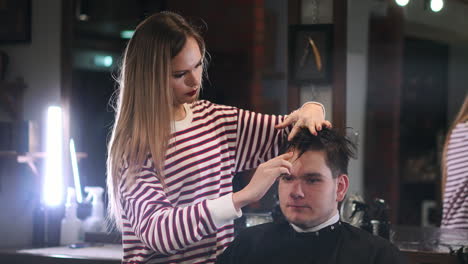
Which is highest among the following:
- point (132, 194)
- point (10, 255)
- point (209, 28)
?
point (209, 28)

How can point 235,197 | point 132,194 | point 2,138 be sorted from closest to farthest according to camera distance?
1. point 235,197
2. point 132,194
3. point 2,138

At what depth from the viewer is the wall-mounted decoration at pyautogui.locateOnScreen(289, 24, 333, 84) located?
3211 mm

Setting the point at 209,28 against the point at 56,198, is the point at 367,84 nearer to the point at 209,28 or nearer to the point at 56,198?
the point at 209,28

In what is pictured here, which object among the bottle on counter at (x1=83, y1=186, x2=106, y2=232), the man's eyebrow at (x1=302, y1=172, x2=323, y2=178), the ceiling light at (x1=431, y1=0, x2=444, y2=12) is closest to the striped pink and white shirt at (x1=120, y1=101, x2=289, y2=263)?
the man's eyebrow at (x1=302, y1=172, x2=323, y2=178)

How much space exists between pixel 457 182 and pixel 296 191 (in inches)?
51.3

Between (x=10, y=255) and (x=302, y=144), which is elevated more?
(x=302, y=144)

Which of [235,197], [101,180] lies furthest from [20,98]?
[235,197]

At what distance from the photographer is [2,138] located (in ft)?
13.6

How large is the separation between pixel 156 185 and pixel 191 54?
0.35 meters

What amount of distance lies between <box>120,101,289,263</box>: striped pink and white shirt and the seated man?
0.09 metres

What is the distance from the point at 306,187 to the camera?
2.12m

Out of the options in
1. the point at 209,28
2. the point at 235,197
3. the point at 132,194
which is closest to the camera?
the point at 235,197

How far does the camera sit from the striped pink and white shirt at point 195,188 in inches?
71.3

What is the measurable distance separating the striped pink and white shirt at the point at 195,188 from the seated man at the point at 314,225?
0.09m
